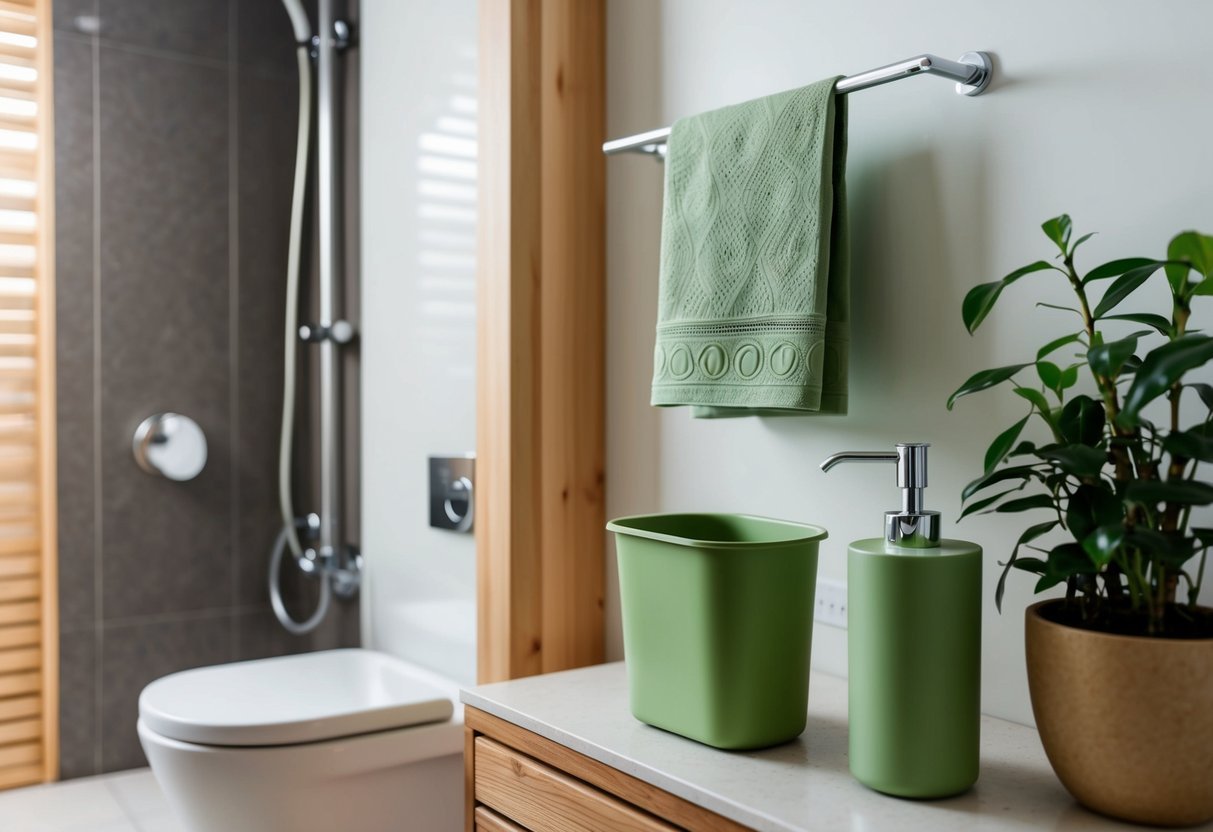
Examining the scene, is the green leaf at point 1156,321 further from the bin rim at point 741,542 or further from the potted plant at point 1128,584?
the bin rim at point 741,542

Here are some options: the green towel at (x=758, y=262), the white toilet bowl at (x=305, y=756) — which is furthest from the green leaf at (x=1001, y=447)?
the white toilet bowl at (x=305, y=756)

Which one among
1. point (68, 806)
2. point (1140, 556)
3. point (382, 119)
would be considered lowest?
point (68, 806)

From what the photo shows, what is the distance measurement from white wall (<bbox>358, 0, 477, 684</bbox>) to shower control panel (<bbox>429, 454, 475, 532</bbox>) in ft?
0.09

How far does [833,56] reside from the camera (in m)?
1.25

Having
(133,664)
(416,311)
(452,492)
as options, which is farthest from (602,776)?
(133,664)

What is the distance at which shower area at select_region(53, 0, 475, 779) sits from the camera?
2.06m

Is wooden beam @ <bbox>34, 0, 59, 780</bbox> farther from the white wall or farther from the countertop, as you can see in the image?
the countertop

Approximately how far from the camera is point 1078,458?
79 centimetres

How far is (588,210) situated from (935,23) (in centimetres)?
58

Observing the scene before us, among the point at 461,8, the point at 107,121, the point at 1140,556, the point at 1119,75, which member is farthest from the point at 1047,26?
the point at 107,121

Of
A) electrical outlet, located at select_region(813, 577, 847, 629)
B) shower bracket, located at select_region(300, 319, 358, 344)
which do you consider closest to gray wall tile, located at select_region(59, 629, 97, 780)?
shower bracket, located at select_region(300, 319, 358, 344)

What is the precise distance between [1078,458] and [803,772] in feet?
1.25

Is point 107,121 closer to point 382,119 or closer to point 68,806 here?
point 382,119

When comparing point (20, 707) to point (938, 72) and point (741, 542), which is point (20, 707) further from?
point (938, 72)
